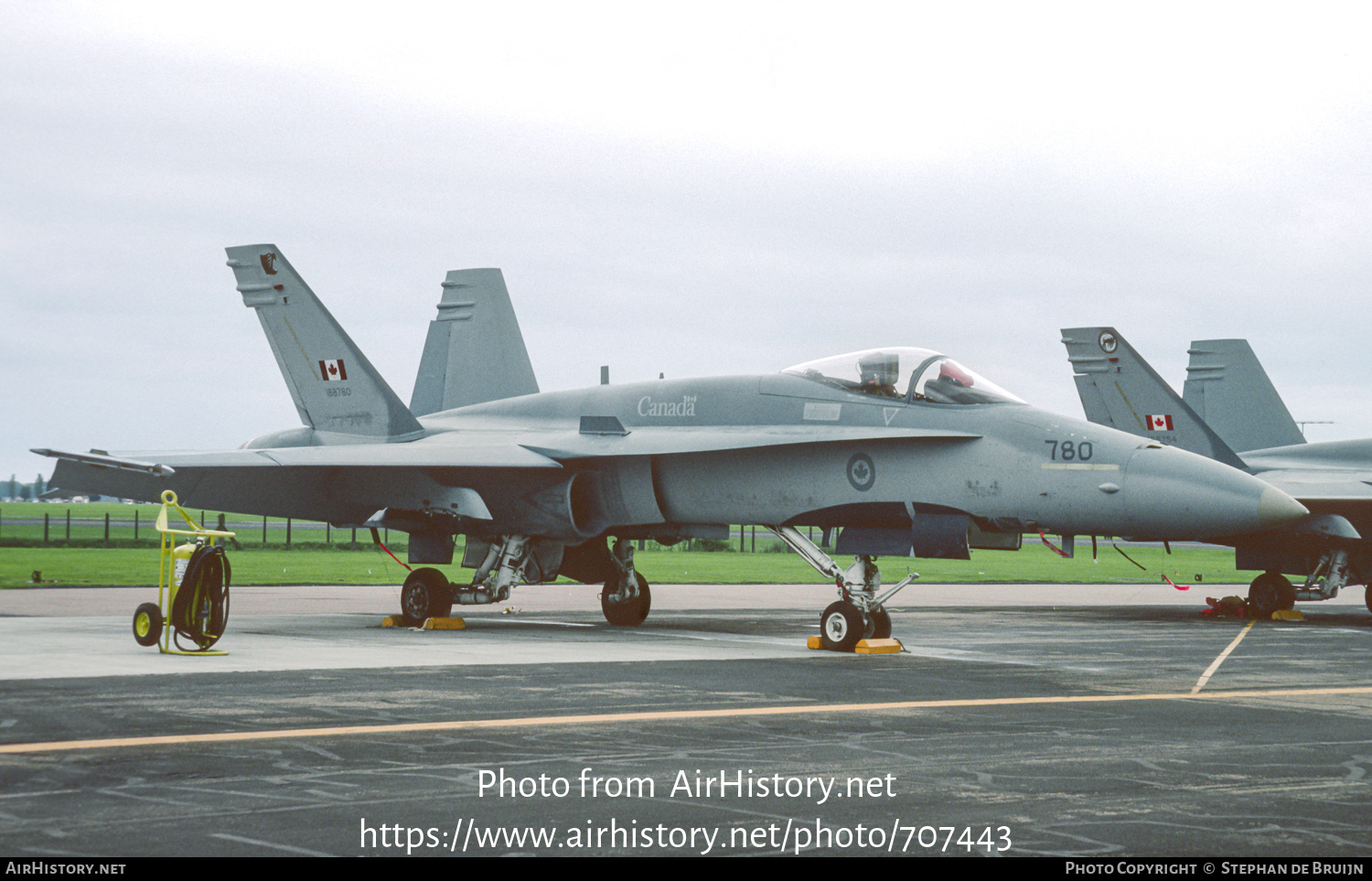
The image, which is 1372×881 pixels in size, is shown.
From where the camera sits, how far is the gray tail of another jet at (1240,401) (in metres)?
25.8

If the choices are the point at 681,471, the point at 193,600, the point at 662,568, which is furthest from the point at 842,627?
the point at 662,568

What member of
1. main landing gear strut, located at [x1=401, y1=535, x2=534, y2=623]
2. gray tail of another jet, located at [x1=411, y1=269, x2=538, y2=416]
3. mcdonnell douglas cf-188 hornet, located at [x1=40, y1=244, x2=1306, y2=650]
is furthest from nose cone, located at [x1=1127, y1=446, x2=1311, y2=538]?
gray tail of another jet, located at [x1=411, y1=269, x2=538, y2=416]

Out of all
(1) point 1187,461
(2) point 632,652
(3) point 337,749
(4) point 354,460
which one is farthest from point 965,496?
(3) point 337,749

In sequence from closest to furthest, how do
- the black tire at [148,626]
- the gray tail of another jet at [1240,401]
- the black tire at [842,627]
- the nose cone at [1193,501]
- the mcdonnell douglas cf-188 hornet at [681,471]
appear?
the black tire at [148,626], the nose cone at [1193,501], the mcdonnell douglas cf-188 hornet at [681,471], the black tire at [842,627], the gray tail of another jet at [1240,401]

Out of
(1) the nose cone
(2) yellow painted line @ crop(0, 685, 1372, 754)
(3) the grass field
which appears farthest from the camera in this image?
(3) the grass field

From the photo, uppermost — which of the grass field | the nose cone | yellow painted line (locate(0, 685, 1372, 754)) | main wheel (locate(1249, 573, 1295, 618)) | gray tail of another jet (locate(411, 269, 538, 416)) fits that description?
gray tail of another jet (locate(411, 269, 538, 416))

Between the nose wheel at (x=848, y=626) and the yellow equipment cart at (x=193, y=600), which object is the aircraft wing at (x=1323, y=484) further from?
the yellow equipment cart at (x=193, y=600)

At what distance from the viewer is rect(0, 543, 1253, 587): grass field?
29.0m

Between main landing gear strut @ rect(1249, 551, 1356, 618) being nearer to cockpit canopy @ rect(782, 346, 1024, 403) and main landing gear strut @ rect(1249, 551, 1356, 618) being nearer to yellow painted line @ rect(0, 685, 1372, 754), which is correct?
cockpit canopy @ rect(782, 346, 1024, 403)

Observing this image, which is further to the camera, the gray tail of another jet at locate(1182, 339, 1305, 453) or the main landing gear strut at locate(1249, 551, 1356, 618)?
the gray tail of another jet at locate(1182, 339, 1305, 453)

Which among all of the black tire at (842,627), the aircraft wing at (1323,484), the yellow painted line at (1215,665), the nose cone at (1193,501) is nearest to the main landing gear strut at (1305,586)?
the aircraft wing at (1323,484)

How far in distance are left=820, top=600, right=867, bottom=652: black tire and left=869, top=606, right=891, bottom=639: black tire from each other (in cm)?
23

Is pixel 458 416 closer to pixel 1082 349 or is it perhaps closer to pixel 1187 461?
pixel 1187 461

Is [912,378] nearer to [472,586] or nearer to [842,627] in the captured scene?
[842,627]
